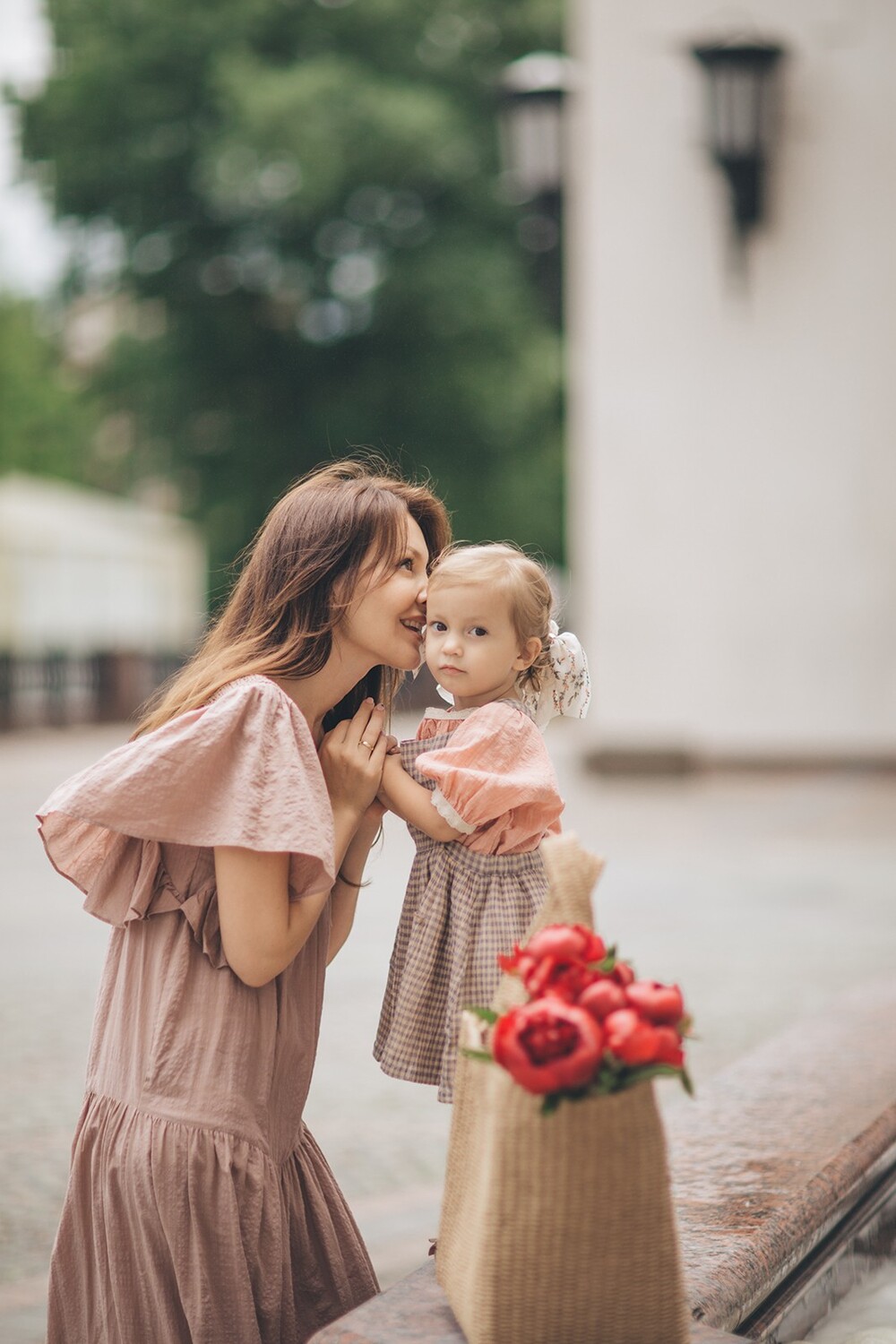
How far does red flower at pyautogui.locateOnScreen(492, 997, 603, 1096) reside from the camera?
1752 mm

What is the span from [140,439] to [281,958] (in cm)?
1948

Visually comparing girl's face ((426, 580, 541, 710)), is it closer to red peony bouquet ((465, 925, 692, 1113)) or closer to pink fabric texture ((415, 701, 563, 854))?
pink fabric texture ((415, 701, 563, 854))

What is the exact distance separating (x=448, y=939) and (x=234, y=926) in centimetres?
35

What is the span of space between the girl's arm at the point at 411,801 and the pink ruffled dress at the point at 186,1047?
0.16 metres

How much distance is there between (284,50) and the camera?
66.4 ft

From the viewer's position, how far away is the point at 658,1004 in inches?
72.3

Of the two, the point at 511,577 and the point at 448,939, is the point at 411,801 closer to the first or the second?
the point at 448,939

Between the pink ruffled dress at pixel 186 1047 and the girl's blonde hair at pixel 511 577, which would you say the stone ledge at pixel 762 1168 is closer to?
the pink ruffled dress at pixel 186 1047

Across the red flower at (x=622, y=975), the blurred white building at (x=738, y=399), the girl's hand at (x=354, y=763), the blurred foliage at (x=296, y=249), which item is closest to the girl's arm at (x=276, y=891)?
the girl's hand at (x=354, y=763)

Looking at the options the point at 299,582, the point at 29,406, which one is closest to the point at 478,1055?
the point at 299,582

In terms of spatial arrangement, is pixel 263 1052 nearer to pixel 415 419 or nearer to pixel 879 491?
pixel 879 491

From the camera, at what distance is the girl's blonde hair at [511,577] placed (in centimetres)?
228

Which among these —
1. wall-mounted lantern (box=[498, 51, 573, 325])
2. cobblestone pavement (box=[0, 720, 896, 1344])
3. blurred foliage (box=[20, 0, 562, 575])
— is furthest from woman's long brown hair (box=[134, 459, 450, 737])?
blurred foliage (box=[20, 0, 562, 575])

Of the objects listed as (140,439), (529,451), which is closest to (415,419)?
(529,451)
